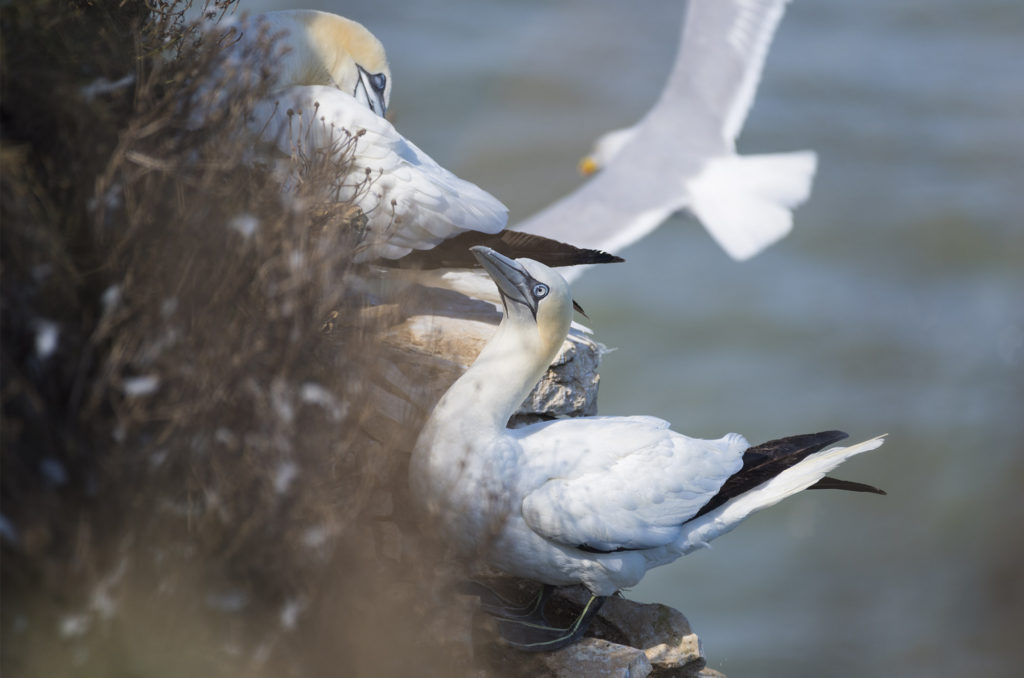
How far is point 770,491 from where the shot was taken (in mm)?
2023

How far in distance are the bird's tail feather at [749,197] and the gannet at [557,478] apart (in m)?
2.24

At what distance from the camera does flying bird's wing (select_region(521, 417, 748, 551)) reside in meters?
1.83

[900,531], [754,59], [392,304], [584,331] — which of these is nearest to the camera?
[392,304]

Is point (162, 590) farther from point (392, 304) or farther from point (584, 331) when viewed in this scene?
point (584, 331)

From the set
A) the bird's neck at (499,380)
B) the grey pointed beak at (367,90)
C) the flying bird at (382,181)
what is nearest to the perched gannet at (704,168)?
the grey pointed beak at (367,90)

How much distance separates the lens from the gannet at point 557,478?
183cm

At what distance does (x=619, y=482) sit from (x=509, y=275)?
0.46m

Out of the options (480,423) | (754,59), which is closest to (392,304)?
(480,423)

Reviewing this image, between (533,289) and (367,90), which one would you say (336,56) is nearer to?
(367,90)

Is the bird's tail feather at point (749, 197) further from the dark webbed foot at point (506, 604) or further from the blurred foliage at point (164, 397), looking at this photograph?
the blurred foliage at point (164, 397)

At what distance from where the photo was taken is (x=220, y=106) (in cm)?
166

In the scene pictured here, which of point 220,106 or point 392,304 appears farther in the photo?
point 392,304

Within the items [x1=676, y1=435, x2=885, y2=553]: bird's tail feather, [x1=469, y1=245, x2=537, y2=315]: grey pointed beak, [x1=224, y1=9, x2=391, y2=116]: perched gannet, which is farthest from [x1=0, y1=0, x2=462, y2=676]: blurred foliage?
[x1=676, y1=435, x2=885, y2=553]: bird's tail feather

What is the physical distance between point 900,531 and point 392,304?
5656 mm
